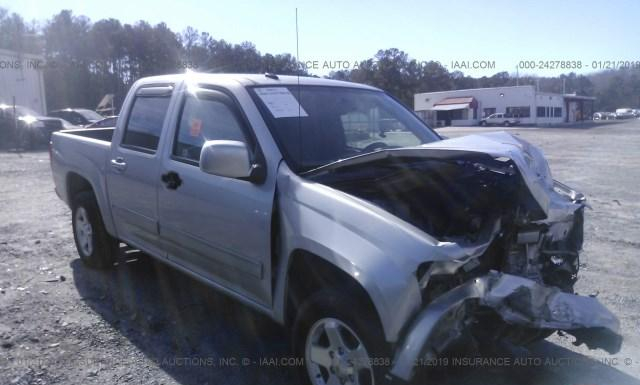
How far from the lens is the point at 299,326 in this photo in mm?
3080

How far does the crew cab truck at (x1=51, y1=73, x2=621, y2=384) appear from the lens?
2.61 meters

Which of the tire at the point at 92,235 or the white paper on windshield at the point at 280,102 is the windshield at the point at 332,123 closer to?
the white paper on windshield at the point at 280,102

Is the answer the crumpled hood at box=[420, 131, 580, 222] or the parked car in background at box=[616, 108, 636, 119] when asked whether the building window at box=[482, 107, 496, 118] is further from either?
the crumpled hood at box=[420, 131, 580, 222]

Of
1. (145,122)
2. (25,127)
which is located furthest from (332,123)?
(25,127)

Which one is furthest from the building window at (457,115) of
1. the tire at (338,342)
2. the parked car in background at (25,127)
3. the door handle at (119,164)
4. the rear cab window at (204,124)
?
the tire at (338,342)

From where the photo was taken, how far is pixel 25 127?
2305 centimetres

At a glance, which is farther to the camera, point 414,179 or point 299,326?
point 414,179

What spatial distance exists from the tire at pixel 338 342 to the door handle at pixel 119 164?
7.89 ft

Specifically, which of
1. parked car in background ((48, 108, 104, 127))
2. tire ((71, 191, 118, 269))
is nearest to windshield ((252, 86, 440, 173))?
tire ((71, 191, 118, 269))

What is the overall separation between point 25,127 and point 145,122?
69.4 ft

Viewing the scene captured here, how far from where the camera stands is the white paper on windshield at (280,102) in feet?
12.1

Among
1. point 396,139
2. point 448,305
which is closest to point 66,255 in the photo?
point 396,139

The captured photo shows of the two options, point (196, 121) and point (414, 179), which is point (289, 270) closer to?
point (414, 179)

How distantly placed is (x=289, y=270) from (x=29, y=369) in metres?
1.91
